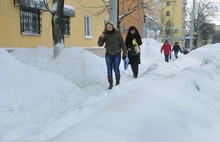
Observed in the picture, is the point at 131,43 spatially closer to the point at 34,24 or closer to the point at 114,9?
the point at 114,9

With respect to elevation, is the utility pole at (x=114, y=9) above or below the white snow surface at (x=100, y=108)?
above

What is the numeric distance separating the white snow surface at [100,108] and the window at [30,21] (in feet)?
12.1

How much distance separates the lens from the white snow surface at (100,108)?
2.62 m

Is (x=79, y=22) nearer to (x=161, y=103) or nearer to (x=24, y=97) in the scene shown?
(x=24, y=97)

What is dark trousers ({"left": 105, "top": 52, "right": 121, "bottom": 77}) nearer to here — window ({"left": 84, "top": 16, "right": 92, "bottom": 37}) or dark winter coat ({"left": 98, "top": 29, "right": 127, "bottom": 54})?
dark winter coat ({"left": 98, "top": 29, "right": 127, "bottom": 54})

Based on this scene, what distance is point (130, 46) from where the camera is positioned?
7.77 metres

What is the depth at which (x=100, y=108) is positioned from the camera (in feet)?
12.8

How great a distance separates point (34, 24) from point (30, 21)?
0.20 metres

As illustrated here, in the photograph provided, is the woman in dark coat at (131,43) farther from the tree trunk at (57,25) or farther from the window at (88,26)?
the window at (88,26)

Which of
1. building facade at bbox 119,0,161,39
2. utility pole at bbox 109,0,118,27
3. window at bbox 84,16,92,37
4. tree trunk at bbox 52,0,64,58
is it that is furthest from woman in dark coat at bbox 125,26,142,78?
window at bbox 84,16,92,37

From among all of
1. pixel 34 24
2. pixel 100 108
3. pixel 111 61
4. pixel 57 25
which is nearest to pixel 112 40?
pixel 111 61

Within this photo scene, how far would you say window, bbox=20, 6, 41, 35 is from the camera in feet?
33.8

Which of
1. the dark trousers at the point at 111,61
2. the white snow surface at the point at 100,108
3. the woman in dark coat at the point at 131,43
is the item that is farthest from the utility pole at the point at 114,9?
the dark trousers at the point at 111,61

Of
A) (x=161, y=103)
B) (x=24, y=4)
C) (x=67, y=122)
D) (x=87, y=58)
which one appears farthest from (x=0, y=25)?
(x=161, y=103)
